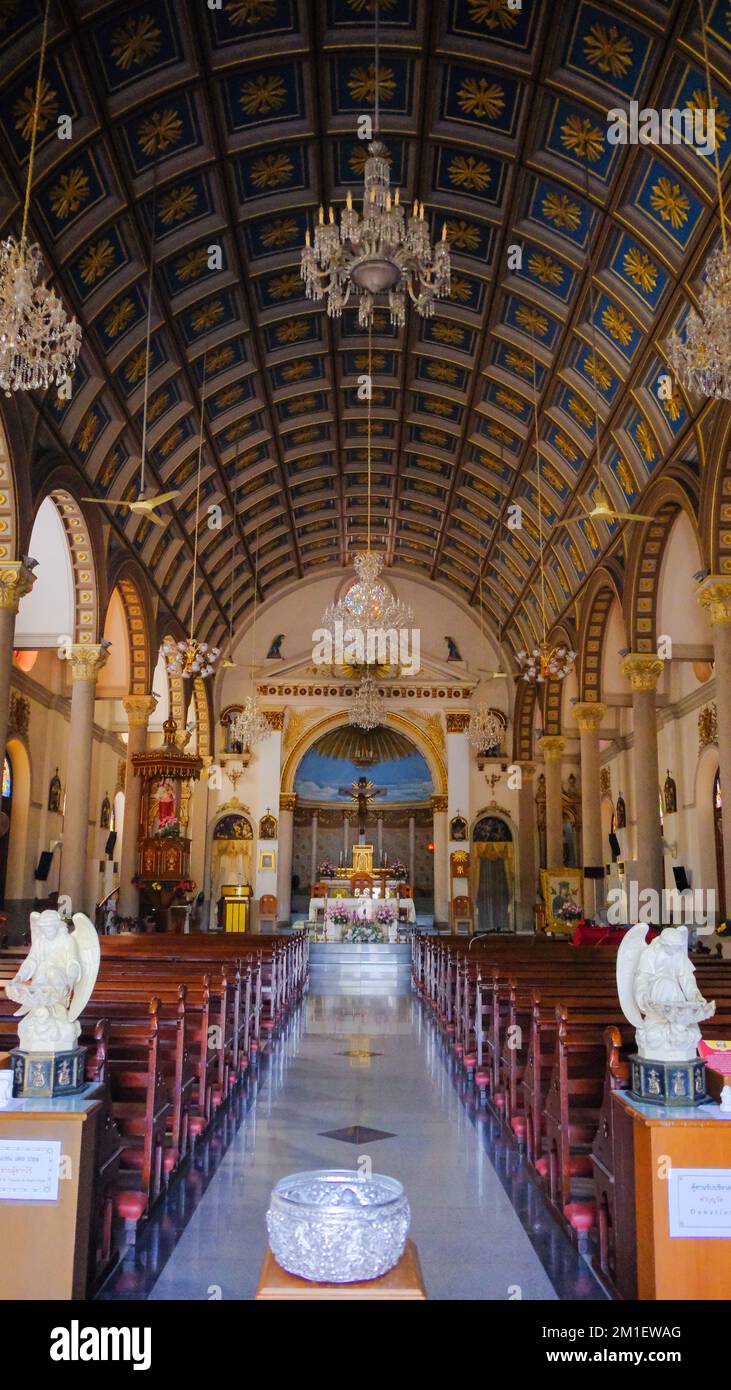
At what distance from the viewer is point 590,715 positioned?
2042 centimetres

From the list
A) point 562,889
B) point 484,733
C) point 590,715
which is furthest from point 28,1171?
point 484,733

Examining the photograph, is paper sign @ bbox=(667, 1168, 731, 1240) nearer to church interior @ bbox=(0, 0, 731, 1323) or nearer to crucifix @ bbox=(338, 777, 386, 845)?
church interior @ bbox=(0, 0, 731, 1323)

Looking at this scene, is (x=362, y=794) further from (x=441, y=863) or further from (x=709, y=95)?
(x=709, y=95)

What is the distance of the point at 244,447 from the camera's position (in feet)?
66.5

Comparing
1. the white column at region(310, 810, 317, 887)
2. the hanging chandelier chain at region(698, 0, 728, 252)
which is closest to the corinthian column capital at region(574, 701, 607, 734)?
the hanging chandelier chain at region(698, 0, 728, 252)

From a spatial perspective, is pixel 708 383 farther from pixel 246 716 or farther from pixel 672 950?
pixel 246 716

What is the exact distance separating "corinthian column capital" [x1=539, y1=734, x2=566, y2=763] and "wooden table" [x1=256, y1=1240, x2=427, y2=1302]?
22.6 meters

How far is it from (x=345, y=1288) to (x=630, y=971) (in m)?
2.25

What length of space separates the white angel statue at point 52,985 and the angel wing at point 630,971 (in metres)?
2.16

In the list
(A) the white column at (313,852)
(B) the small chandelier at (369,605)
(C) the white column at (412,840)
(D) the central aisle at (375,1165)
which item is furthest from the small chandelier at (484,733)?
(D) the central aisle at (375,1165)

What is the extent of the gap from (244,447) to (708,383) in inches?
544

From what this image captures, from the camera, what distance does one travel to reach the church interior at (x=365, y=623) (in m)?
4.04

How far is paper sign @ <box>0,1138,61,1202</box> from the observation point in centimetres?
341

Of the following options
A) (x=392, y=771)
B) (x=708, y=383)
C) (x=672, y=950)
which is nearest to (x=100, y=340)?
(x=708, y=383)
